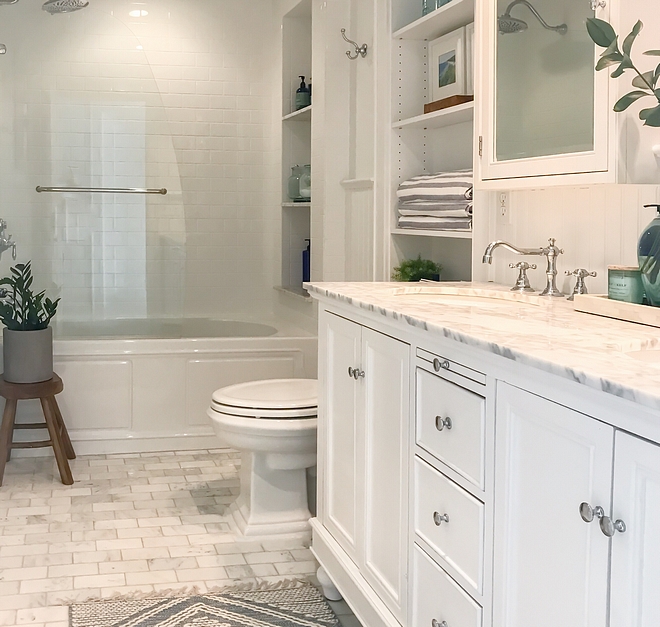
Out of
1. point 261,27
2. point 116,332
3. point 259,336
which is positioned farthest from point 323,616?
point 261,27

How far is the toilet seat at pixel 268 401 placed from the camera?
9.65 ft

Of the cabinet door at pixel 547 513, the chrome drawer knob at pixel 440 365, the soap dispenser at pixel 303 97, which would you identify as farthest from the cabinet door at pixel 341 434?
the soap dispenser at pixel 303 97

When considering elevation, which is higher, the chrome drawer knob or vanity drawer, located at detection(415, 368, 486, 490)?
the chrome drawer knob

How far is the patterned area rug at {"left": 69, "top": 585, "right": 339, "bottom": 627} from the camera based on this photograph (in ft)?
7.81

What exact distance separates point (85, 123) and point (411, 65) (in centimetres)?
203

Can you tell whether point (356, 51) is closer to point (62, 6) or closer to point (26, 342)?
point (62, 6)

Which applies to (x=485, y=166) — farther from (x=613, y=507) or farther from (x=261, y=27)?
(x=261, y=27)

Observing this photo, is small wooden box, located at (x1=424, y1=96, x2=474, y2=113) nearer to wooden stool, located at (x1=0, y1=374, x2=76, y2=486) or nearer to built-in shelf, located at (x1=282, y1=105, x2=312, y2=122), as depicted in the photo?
built-in shelf, located at (x1=282, y1=105, x2=312, y2=122)

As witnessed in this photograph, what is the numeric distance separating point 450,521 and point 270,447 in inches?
53.7

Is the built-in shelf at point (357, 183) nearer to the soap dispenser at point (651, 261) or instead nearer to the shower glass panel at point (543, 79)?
the shower glass panel at point (543, 79)

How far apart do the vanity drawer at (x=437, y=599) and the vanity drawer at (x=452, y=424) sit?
0.22m

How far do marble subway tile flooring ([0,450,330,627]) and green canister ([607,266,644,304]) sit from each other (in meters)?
1.20

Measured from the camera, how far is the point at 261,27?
5.11 m

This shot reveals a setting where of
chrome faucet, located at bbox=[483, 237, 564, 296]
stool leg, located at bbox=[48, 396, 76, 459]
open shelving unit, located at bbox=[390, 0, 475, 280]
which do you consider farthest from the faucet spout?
stool leg, located at bbox=[48, 396, 76, 459]
